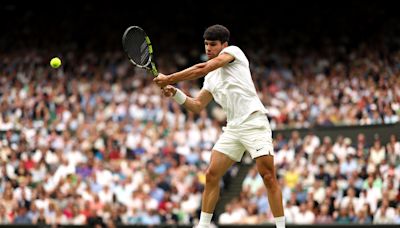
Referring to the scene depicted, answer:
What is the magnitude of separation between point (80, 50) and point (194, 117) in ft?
21.9

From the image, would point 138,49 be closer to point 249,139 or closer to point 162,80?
point 162,80

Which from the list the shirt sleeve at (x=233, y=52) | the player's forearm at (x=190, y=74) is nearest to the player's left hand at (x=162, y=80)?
the player's forearm at (x=190, y=74)

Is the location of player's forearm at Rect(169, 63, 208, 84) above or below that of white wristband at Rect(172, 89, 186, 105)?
above

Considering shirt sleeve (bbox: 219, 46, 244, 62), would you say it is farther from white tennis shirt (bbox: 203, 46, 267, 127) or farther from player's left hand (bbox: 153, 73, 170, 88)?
player's left hand (bbox: 153, 73, 170, 88)

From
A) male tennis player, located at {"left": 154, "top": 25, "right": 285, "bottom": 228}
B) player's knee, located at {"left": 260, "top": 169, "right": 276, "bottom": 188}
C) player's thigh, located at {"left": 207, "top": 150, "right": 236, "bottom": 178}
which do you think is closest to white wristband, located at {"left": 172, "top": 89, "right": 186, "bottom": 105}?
male tennis player, located at {"left": 154, "top": 25, "right": 285, "bottom": 228}

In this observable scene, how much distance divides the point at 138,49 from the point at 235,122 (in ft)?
4.58

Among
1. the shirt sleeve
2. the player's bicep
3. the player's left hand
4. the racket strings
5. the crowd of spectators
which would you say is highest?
the racket strings

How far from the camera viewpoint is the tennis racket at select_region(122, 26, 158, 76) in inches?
364

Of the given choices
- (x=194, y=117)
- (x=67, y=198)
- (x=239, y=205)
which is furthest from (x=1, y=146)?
(x=239, y=205)

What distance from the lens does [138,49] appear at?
944 cm

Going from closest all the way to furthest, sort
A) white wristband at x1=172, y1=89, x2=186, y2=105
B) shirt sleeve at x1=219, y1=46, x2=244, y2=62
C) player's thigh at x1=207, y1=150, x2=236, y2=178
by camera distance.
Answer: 1. shirt sleeve at x1=219, y1=46, x2=244, y2=62
2. player's thigh at x1=207, y1=150, x2=236, y2=178
3. white wristband at x1=172, y1=89, x2=186, y2=105

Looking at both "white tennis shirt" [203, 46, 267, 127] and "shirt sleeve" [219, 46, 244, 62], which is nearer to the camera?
"shirt sleeve" [219, 46, 244, 62]

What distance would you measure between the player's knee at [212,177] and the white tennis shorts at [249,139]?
0.26 metres

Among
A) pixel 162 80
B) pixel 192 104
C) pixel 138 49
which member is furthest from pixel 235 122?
pixel 138 49
